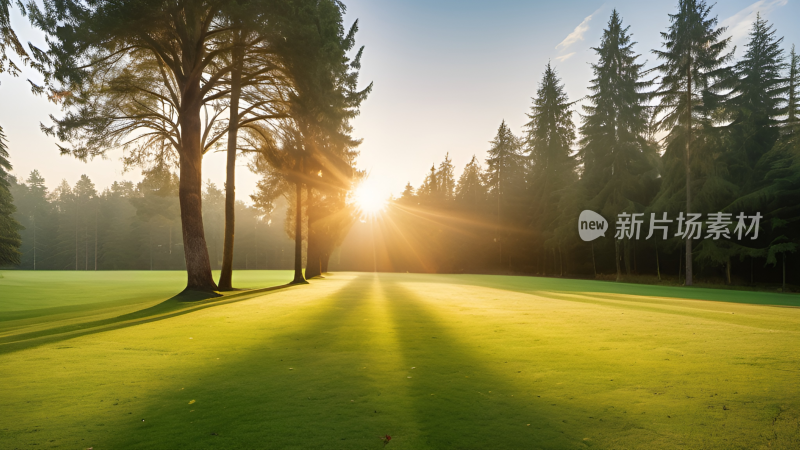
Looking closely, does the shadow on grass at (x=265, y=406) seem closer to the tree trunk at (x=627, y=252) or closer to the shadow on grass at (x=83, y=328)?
the shadow on grass at (x=83, y=328)

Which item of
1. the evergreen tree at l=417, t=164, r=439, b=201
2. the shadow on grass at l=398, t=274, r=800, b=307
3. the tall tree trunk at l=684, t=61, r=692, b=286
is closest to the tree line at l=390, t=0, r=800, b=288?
the tall tree trunk at l=684, t=61, r=692, b=286

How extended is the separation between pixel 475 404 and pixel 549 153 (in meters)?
42.5

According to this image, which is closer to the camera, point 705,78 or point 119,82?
point 119,82

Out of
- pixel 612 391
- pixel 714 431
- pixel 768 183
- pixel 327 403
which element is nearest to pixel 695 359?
pixel 612 391

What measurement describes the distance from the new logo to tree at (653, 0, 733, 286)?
6594mm

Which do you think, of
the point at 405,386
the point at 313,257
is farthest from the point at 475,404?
the point at 313,257

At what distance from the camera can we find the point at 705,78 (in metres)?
26.1

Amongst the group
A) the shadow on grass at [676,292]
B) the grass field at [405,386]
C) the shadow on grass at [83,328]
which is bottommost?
the shadow on grass at [676,292]

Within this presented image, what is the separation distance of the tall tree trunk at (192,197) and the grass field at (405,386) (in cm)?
664

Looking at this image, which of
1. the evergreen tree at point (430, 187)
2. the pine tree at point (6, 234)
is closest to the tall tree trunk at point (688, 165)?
the evergreen tree at point (430, 187)

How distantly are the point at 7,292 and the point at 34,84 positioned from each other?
10199 mm

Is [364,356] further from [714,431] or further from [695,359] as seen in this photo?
[695,359]

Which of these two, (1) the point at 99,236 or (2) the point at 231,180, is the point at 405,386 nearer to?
(2) the point at 231,180

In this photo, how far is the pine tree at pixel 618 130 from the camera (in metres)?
32.2
